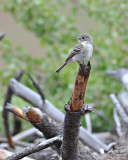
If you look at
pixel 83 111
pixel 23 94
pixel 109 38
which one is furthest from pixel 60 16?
pixel 83 111

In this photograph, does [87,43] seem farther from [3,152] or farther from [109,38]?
[109,38]

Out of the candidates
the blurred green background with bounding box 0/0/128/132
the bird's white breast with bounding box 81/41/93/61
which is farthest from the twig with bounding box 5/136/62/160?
the blurred green background with bounding box 0/0/128/132

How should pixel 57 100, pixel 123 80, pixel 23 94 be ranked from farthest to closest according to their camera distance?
pixel 57 100
pixel 123 80
pixel 23 94

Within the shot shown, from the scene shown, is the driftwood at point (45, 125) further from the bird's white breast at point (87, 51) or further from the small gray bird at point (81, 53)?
the bird's white breast at point (87, 51)

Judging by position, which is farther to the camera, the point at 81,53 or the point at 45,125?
the point at 45,125

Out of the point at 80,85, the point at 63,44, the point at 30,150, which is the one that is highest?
the point at 63,44

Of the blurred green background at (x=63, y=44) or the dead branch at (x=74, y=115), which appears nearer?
the dead branch at (x=74, y=115)

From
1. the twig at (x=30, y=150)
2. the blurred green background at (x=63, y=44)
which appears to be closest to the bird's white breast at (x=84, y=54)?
the twig at (x=30, y=150)

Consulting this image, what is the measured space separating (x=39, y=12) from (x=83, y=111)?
4790 mm

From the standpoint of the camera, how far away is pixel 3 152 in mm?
2691

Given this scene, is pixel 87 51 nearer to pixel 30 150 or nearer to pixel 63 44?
pixel 30 150

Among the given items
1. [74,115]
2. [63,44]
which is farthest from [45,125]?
[63,44]

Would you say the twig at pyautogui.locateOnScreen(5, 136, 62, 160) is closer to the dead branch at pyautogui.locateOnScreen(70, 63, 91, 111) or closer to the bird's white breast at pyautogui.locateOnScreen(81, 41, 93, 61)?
the dead branch at pyautogui.locateOnScreen(70, 63, 91, 111)

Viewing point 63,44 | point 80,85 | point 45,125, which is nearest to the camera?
point 80,85
